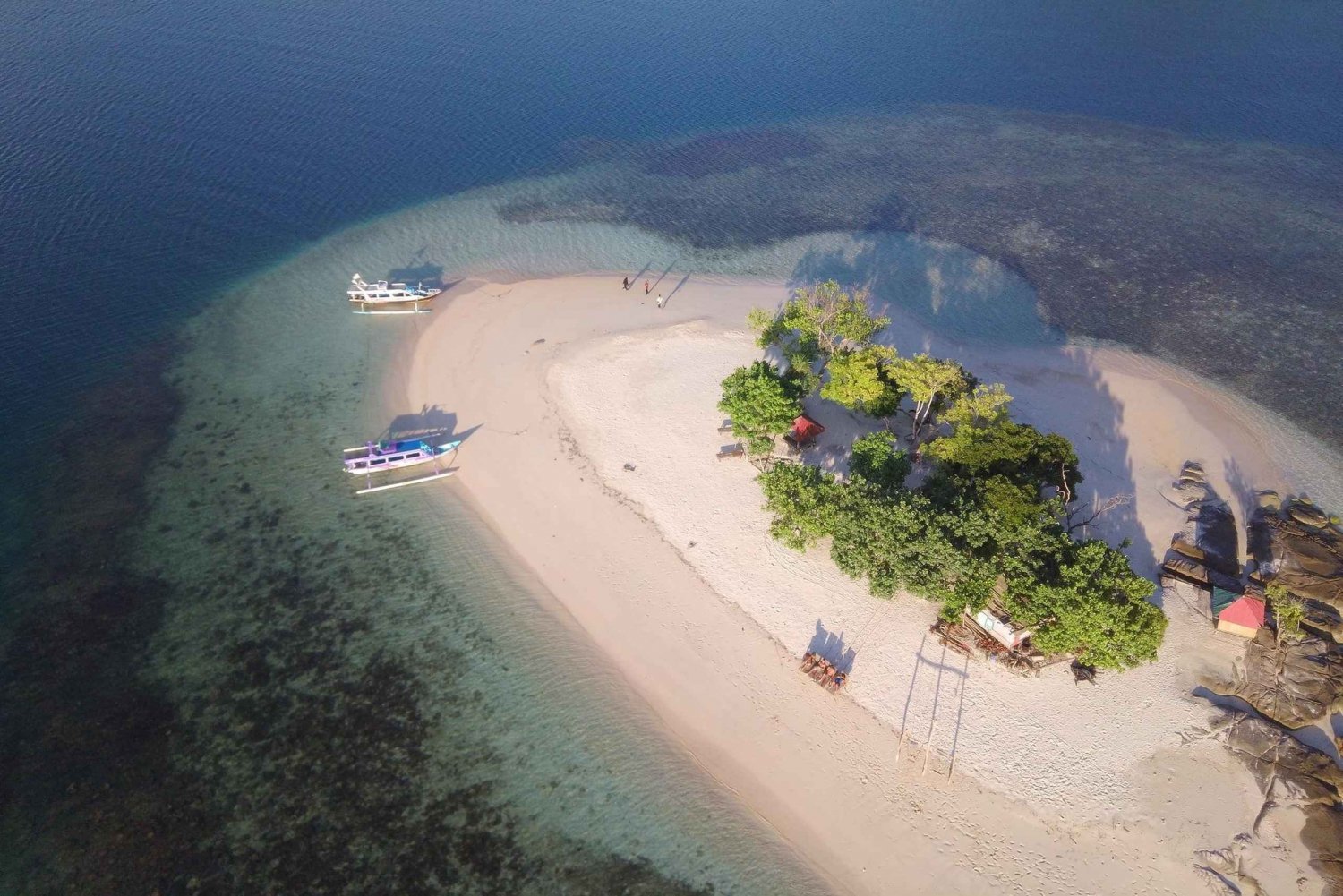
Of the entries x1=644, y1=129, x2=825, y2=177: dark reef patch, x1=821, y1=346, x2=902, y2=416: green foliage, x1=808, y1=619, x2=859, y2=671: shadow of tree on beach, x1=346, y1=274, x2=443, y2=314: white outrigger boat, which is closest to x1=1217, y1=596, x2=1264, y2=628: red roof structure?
x1=808, y1=619, x2=859, y2=671: shadow of tree on beach

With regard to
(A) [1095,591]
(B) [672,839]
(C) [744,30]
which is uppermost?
(C) [744,30]

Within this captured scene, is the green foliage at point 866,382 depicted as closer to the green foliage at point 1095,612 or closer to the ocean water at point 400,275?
the green foliage at point 1095,612

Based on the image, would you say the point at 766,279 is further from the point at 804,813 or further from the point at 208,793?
the point at 208,793

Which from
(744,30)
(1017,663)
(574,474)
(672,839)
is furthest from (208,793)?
(744,30)

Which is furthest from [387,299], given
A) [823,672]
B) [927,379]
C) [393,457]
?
[823,672]

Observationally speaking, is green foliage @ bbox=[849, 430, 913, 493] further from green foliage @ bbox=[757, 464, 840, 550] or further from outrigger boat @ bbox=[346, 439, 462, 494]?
outrigger boat @ bbox=[346, 439, 462, 494]
